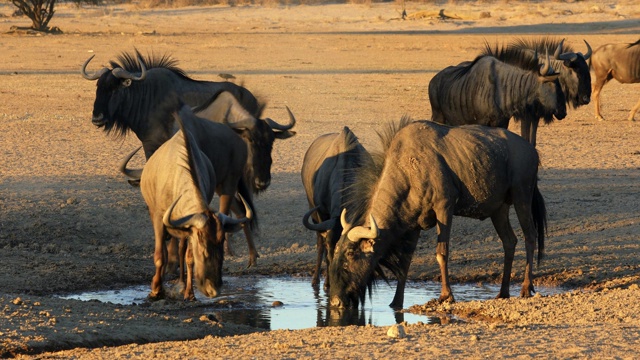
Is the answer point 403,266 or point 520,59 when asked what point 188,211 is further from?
point 520,59

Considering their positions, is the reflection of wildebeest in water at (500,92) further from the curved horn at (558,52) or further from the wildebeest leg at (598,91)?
the wildebeest leg at (598,91)

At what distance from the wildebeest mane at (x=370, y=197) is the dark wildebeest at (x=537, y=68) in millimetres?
4188

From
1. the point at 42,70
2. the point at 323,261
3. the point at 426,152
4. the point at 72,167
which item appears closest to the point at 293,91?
the point at 42,70

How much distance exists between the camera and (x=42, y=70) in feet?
78.7

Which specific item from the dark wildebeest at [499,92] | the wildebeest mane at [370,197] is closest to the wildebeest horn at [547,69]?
the dark wildebeest at [499,92]

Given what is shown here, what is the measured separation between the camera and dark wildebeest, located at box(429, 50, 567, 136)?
460 inches

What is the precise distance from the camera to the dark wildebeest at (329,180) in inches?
314

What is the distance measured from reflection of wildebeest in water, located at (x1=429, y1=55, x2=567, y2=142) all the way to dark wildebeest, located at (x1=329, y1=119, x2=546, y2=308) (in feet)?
12.4

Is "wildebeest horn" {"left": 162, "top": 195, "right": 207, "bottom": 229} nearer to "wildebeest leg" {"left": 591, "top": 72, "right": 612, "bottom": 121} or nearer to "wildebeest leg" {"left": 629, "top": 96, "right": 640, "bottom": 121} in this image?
"wildebeest leg" {"left": 591, "top": 72, "right": 612, "bottom": 121}

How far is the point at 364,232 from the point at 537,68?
5.00m

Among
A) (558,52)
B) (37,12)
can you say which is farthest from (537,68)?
(37,12)

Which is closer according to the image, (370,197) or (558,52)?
(370,197)

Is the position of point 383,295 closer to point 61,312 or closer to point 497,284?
point 497,284

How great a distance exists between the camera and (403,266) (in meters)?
7.71
